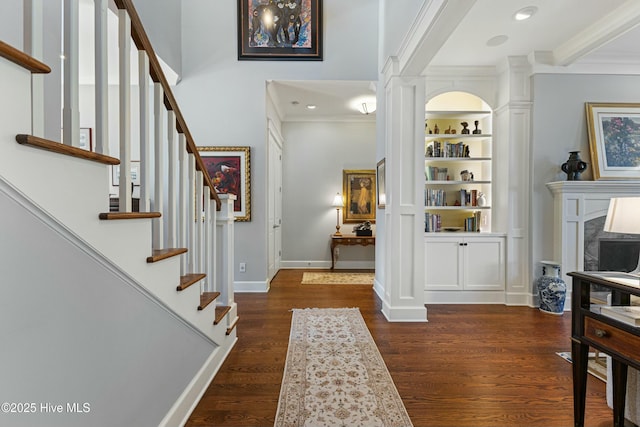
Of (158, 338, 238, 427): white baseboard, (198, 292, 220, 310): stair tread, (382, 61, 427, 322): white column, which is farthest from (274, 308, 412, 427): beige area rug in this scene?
(198, 292, 220, 310): stair tread

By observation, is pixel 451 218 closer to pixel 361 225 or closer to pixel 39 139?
pixel 361 225

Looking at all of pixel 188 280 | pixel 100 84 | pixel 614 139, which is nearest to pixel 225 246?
pixel 188 280

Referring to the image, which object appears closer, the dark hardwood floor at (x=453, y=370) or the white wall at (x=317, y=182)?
the dark hardwood floor at (x=453, y=370)

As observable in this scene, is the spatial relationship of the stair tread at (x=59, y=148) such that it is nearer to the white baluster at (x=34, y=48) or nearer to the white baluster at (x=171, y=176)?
the white baluster at (x=34, y=48)

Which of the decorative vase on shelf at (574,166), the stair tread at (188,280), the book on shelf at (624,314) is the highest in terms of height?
the decorative vase on shelf at (574,166)

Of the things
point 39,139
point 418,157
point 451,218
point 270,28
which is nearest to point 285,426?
point 39,139

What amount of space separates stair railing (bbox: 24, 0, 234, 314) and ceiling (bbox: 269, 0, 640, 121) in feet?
7.03

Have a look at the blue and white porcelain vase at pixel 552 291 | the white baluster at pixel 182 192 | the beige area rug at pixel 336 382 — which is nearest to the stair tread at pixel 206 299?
the white baluster at pixel 182 192

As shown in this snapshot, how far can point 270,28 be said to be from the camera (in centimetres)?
432

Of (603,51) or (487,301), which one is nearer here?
(603,51)

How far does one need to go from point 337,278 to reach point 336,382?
3.18m

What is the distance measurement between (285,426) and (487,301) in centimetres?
306

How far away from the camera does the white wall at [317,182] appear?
6074 millimetres

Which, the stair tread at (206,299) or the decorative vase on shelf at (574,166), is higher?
the decorative vase on shelf at (574,166)
